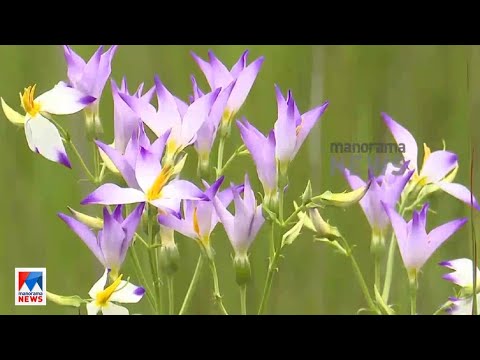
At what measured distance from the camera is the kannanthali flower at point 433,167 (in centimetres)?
121

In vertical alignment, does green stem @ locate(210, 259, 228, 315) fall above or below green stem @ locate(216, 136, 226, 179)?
below

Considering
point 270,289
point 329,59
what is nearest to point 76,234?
point 270,289

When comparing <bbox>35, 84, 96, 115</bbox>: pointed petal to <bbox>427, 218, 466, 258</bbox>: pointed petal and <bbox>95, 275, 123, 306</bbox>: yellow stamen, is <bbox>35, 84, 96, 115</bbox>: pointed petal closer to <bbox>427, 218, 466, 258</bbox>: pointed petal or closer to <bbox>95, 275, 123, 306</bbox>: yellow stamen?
<bbox>95, 275, 123, 306</bbox>: yellow stamen

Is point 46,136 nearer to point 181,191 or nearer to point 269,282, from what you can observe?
point 181,191

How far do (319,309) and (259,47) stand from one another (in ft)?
1.25

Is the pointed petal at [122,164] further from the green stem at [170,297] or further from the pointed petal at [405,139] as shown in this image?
the pointed petal at [405,139]

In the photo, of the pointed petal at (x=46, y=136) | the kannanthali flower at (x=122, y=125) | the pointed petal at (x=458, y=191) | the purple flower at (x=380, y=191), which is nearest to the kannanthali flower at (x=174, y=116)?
the kannanthali flower at (x=122, y=125)

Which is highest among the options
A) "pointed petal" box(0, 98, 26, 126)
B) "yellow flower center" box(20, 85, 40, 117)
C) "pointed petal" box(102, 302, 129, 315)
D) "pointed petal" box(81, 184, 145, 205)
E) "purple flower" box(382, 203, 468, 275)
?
"yellow flower center" box(20, 85, 40, 117)

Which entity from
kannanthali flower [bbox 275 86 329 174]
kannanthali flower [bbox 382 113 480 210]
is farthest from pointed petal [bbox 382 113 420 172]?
kannanthali flower [bbox 275 86 329 174]

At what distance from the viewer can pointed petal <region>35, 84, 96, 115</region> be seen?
1194 mm

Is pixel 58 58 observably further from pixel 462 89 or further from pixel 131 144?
pixel 462 89

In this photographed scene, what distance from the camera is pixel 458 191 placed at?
3.97ft

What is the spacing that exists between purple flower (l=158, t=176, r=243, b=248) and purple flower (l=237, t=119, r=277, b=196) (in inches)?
1.5

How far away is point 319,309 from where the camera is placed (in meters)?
1.22
